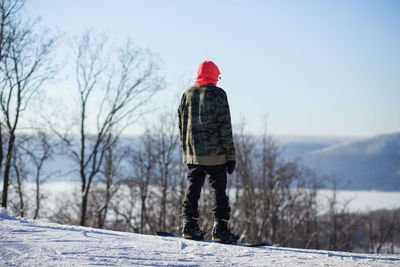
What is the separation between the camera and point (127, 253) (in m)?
2.33

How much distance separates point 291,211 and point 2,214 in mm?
32530

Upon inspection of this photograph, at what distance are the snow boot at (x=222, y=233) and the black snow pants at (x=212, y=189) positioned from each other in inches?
2.3

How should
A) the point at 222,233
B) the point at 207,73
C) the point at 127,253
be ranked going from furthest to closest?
the point at 207,73 → the point at 222,233 → the point at 127,253

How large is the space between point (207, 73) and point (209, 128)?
66cm

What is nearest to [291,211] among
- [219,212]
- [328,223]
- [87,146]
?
[328,223]

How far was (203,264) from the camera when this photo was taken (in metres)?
2.16

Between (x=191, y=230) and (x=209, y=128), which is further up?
(x=209, y=128)

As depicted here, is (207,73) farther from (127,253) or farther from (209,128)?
(127,253)

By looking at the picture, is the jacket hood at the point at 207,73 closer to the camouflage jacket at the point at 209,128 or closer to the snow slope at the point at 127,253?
the camouflage jacket at the point at 209,128

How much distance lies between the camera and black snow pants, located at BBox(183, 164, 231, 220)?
3375mm

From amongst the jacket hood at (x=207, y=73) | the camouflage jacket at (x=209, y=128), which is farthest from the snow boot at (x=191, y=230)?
the jacket hood at (x=207, y=73)

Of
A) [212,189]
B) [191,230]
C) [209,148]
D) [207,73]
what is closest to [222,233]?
[191,230]

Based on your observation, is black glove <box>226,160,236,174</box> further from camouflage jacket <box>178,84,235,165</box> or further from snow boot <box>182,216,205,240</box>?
snow boot <box>182,216,205,240</box>

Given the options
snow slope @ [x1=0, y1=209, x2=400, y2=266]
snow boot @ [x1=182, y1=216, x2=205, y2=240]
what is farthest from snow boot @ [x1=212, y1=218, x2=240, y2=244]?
snow slope @ [x1=0, y1=209, x2=400, y2=266]
